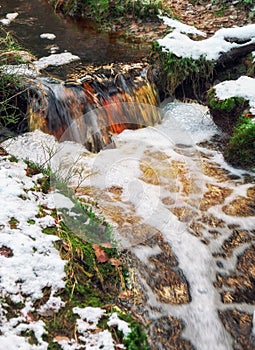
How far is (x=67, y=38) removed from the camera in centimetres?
809

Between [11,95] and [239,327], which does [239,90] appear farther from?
[239,327]

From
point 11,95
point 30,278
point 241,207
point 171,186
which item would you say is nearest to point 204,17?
point 11,95

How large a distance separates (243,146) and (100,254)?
2779mm

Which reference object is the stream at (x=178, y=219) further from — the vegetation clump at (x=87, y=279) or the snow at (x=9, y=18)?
the snow at (x=9, y=18)

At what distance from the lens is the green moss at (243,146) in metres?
4.94

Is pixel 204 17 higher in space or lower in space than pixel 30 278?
higher

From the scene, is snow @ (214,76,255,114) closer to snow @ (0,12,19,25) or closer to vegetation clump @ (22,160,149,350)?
vegetation clump @ (22,160,149,350)

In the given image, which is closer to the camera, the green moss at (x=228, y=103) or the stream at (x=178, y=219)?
the stream at (x=178, y=219)

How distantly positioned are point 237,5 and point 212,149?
215 inches

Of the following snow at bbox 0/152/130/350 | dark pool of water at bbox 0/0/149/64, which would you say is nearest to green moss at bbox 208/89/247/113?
dark pool of water at bbox 0/0/149/64

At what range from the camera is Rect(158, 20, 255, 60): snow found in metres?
6.59

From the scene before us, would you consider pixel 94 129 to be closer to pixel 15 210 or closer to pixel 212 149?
pixel 212 149

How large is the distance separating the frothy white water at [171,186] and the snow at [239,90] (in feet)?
2.19

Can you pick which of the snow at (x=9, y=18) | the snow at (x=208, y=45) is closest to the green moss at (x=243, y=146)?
the snow at (x=208, y=45)
